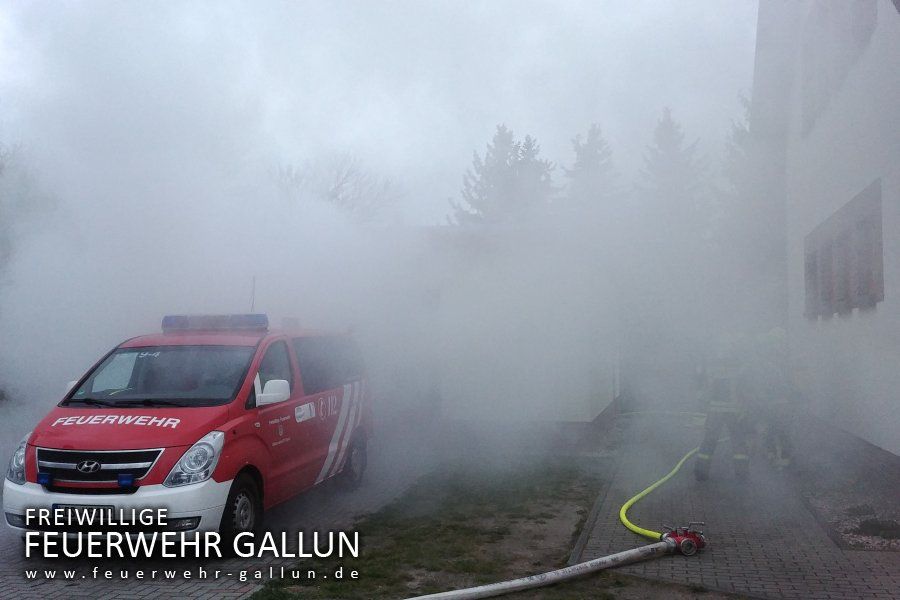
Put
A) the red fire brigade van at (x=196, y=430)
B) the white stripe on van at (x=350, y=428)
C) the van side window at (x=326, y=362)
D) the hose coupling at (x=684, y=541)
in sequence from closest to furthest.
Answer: the red fire brigade van at (x=196, y=430) < the hose coupling at (x=684, y=541) < the van side window at (x=326, y=362) < the white stripe on van at (x=350, y=428)

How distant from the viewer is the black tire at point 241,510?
5.29 meters

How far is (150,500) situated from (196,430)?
1.75ft

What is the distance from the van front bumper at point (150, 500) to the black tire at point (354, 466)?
2.54 meters

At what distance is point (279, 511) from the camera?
7109mm

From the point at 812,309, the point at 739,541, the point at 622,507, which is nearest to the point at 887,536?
the point at 739,541

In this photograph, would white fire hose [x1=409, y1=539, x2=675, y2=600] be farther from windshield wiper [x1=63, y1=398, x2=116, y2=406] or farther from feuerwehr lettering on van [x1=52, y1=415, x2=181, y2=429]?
windshield wiper [x1=63, y1=398, x2=116, y2=406]

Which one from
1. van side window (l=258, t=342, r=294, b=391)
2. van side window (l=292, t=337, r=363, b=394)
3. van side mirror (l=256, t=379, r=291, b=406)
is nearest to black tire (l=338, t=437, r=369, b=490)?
van side window (l=292, t=337, r=363, b=394)

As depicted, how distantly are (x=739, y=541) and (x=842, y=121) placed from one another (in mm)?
5309

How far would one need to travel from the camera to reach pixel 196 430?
523 cm

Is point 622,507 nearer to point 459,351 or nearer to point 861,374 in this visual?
point 861,374

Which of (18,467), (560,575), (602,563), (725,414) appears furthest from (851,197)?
(18,467)

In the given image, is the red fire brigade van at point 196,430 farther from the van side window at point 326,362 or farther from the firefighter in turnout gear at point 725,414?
the firefighter in turnout gear at point 725,414

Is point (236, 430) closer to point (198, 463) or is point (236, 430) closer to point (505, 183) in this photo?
point (198, 463)

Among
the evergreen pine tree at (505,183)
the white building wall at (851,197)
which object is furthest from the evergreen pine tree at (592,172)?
the white building wall at (851,197)
